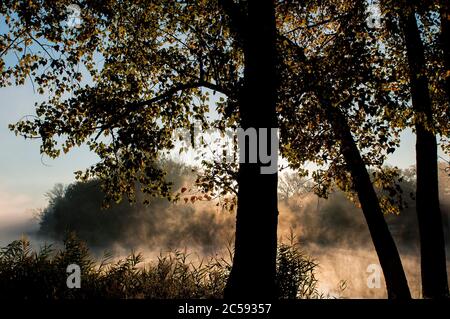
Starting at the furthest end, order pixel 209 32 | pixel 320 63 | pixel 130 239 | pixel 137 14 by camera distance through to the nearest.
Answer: pixel 130 239 < pixel 137 14 < pixel 209 32 < pixel 320 63

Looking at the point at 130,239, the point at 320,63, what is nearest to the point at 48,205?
the point at 130,239

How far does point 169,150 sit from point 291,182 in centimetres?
5049

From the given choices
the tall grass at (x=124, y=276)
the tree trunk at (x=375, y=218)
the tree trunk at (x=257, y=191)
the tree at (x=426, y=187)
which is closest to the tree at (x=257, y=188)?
the tree trunk at (x=257, y=191)

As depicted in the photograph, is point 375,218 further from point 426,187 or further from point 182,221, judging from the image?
point 182,221

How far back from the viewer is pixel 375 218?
9.55 metres

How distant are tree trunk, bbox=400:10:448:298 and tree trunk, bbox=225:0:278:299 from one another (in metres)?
4.38

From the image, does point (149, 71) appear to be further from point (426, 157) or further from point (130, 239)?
point (130, 239)

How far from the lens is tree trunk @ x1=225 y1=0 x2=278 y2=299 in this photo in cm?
584

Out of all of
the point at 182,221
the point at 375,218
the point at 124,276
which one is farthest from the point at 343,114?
the point at 182,221

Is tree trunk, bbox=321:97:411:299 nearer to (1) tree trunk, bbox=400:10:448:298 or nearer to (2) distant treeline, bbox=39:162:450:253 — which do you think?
(1) tree trunk, bbox=400:10:448:298

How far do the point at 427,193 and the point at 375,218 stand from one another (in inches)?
55.4

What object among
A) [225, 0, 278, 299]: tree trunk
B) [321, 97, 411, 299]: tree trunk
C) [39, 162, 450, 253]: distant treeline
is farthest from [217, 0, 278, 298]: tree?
[39, 162, 450, 253]: distant treeline

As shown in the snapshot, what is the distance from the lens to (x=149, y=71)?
10555 mm

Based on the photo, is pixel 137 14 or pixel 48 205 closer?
pixel 137 14
